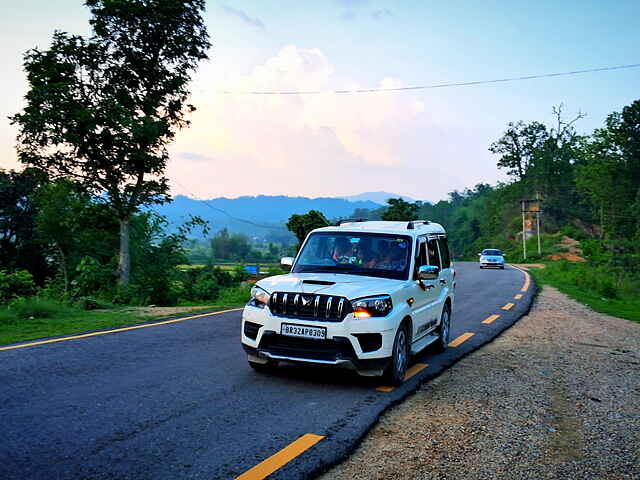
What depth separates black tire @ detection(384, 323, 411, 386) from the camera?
676 cm

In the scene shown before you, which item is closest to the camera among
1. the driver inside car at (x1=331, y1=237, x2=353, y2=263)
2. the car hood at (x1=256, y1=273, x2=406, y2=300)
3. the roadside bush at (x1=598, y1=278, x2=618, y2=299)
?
the car hood at (x1=256, y1=273, x2=406, y2=300)

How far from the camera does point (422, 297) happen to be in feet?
26.2

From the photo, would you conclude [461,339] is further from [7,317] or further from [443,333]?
[7,317]

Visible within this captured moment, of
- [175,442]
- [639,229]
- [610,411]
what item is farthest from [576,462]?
[639,229]

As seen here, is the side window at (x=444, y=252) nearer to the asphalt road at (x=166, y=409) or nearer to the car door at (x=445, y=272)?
the car door at (x=445, y=272)

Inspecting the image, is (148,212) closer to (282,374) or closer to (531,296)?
(531,296)

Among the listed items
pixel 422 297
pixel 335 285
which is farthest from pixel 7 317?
pixel 422 297

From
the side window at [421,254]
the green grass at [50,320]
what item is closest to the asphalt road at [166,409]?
the green grass at [50,320]

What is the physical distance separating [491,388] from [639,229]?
70657mm

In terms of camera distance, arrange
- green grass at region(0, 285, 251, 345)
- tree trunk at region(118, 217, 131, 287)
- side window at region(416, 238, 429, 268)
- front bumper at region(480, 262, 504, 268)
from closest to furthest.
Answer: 1. side window at region(416, 238, 429, 268)
2. green grass at region(0, 285, 251, 345)
3. tree trunk at region(118, 217, 131, 287)
4. front bumper at region(480, 262, 504, 268)

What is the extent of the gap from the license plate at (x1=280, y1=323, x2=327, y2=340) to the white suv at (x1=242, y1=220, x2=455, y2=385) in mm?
11

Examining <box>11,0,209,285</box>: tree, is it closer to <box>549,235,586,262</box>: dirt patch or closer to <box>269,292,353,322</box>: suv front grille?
<box>269,292,353,322</box>: suv front grille

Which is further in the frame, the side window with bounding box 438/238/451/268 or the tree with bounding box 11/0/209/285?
the tree with bounding box 11/0/209/285

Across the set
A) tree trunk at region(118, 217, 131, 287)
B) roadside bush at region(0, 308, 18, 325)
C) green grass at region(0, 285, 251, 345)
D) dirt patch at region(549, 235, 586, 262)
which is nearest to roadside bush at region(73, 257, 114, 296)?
tree trunk at region(118, 217, 131, 287)
